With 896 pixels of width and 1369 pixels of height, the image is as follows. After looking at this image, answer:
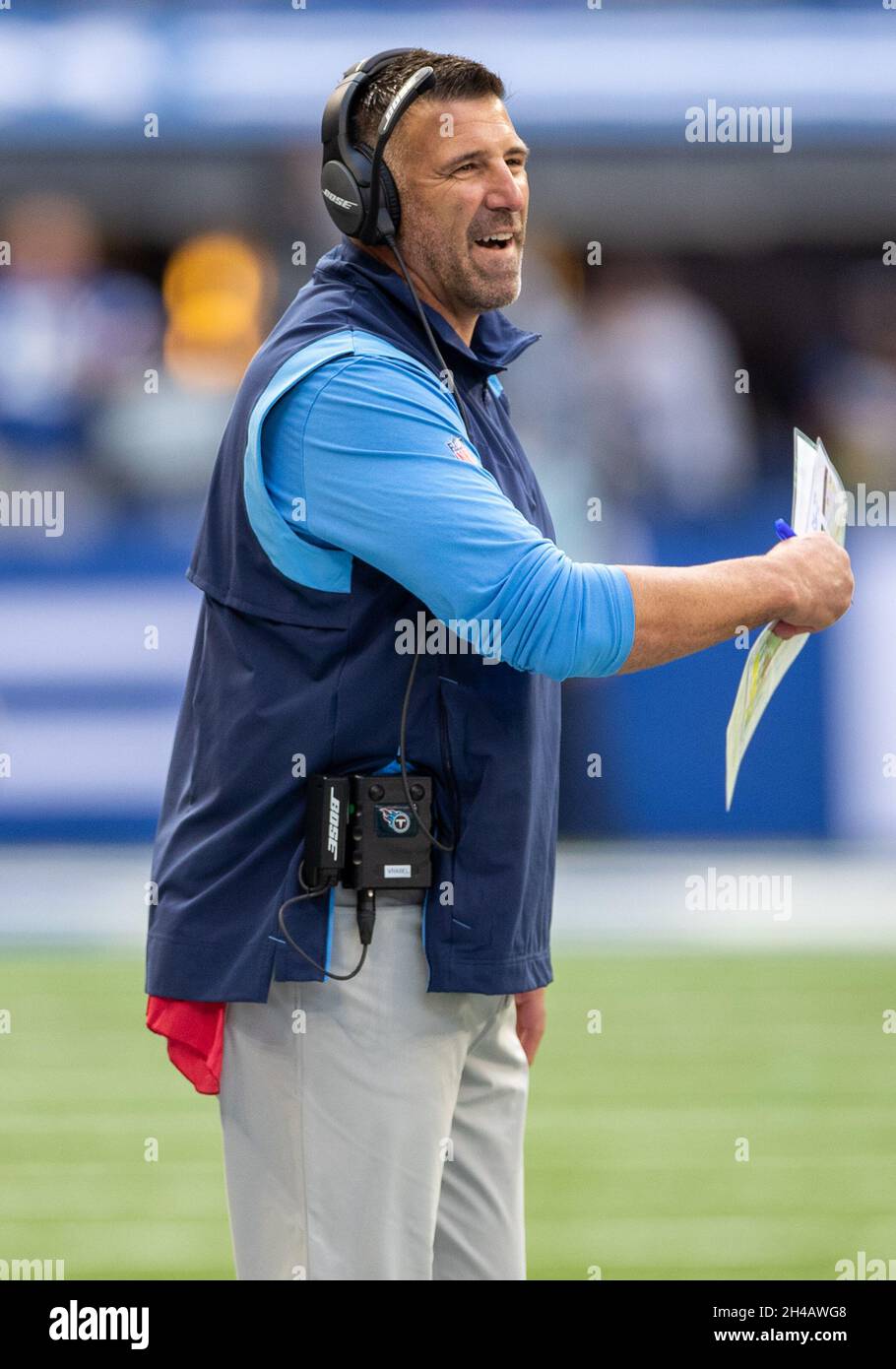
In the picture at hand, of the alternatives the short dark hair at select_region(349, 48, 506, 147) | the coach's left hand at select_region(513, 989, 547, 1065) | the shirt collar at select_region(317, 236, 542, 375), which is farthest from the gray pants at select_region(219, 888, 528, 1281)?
the short dark hair at select_region(349, 48, 506, 147)

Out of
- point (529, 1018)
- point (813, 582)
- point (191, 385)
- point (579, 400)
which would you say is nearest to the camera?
point (813, 582)

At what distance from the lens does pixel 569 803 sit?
9094 millimetres

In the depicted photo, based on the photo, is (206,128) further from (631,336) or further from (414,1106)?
(414,1106)

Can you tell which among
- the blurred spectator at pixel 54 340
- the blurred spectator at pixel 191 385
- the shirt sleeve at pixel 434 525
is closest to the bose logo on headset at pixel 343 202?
the shirt sleeve at pixel 434 525

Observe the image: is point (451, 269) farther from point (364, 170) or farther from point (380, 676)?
point (380, 676)

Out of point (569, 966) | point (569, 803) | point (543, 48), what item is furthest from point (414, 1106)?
point (543, 48)

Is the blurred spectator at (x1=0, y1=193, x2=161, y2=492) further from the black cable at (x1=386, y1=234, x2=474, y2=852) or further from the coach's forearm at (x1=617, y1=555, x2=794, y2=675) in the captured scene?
the coach's forearm at (x1=617, y1=555, x2=794, y2=675)

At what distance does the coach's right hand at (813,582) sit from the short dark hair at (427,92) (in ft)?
2.47

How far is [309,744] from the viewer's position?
9.43 feet

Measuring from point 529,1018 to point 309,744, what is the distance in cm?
74

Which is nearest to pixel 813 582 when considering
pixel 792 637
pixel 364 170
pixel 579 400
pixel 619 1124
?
pixel 792 637

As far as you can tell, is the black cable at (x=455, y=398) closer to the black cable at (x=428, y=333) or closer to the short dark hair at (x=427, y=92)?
the black cable at (x=428, y=333)

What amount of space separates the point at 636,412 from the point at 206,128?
7.44ft
